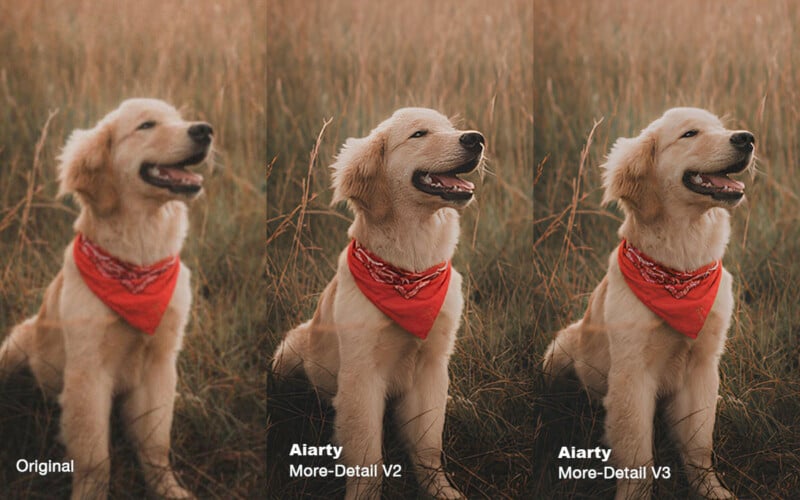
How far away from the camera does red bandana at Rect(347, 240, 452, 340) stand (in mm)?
3701

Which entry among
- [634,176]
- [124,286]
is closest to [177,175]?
[124,286]

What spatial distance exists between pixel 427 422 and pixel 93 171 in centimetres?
187

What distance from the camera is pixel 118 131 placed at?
3.66 m

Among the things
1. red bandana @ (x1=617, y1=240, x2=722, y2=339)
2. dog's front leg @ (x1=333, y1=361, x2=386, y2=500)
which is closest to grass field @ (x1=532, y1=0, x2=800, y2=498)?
red bandana @ (x1=617, y1=240, x2=722, y2=339)

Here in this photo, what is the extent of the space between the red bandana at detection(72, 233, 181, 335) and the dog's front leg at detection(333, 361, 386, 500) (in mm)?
885

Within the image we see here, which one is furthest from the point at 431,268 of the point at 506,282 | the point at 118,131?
the point at 118,131

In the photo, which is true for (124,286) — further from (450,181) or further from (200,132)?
(450,181)

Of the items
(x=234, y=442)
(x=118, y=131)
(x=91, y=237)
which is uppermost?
(x=118, y=131)

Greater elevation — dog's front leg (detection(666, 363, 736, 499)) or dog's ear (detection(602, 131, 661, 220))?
dog's ear (detection(602, 131, 661, 220))

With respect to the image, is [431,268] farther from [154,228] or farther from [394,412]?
[154,228]

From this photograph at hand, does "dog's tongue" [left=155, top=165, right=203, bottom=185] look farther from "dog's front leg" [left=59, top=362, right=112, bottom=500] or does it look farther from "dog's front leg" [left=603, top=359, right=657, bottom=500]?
"dog's front leg" [left=603, top=359, right=657, bottom=500]

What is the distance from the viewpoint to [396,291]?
3.73m

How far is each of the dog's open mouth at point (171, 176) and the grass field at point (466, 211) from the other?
0.47 metres

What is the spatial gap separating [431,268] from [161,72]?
1.59 m
